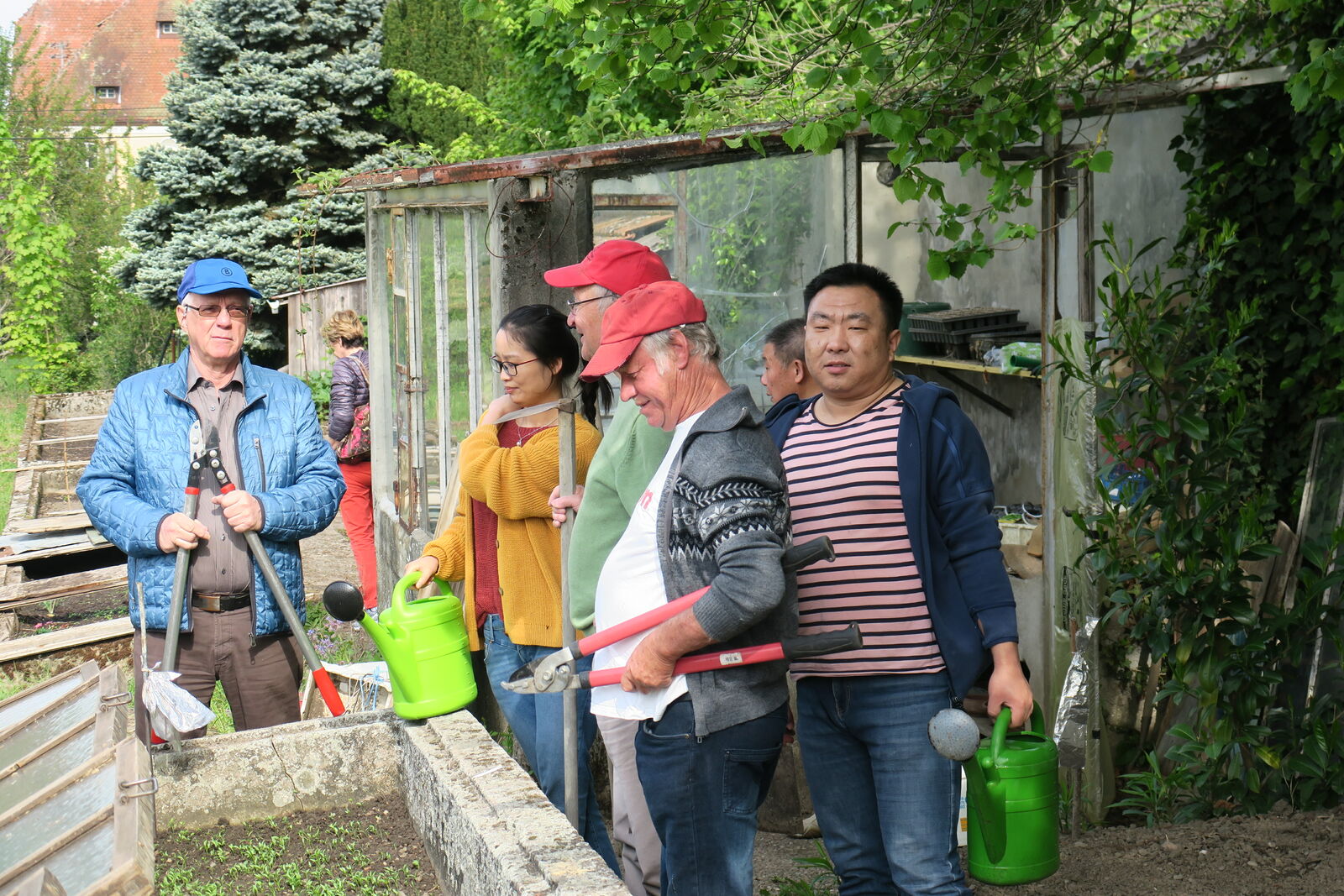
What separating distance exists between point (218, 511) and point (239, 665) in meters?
0.49

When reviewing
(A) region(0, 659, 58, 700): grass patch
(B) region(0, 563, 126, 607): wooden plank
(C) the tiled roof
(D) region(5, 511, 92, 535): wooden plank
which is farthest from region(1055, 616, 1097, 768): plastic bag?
(C) the tiled roof

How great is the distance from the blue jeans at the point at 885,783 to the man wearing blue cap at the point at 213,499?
186 cm

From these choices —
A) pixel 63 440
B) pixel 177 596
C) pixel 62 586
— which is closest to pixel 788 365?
pixel 177 596

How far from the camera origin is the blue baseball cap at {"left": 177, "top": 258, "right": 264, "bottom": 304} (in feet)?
13.0

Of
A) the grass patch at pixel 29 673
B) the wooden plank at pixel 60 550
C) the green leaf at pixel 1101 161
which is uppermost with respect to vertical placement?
the green leaf at pixel 1101 161

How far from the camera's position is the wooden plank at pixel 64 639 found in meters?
7.25

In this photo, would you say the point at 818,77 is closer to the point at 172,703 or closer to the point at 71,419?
the point at 172,703

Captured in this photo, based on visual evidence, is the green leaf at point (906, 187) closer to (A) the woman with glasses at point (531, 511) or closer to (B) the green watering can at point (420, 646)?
(A) the woman with glasses at point (531, 511)

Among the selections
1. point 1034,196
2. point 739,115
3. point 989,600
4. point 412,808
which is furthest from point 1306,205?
point 412,808

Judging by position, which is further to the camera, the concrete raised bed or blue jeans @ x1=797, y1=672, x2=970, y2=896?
the concrete raised bed

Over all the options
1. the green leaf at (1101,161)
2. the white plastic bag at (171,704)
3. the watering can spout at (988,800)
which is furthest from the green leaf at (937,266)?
the white plastic bag at (171,704)

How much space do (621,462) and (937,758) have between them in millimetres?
988

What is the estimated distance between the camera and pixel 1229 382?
4461 millimetres

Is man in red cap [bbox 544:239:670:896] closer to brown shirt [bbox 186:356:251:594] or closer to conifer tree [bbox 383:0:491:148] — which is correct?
brown shirt [bbox 186:356:251:594]
